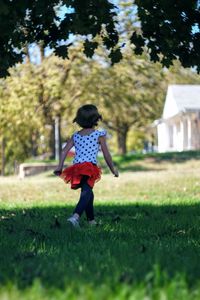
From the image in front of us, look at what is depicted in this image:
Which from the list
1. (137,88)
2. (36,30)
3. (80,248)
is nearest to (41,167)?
(137,88)

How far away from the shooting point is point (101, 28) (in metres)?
8.43

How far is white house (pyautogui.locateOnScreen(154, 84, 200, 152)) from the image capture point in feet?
150

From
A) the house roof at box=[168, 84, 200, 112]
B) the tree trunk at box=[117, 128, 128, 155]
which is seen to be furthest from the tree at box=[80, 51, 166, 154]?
the tree trunk at box=[117, 128, 128, 155]

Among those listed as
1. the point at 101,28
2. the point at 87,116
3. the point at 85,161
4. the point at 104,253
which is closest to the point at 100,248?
the point at 104,253

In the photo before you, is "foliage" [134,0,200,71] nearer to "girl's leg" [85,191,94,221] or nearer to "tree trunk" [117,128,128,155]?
"girl's leg" [85,191,94,221]

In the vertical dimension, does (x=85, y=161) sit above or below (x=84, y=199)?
above

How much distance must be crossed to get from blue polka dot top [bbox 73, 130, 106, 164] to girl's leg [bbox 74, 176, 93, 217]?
0.25m

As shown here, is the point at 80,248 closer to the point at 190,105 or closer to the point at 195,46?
the point at 195,46

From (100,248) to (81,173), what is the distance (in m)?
2.36

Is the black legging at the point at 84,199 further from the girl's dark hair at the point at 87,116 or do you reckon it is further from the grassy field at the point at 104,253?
the girl's dark hair at the point at 87,116

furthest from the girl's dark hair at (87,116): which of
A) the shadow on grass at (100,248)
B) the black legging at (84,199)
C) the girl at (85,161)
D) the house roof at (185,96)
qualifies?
the house roof at (185,96)

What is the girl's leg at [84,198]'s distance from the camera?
25.7 ft

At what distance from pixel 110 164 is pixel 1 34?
2191 mm

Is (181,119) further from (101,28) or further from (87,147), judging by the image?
(87,147)
